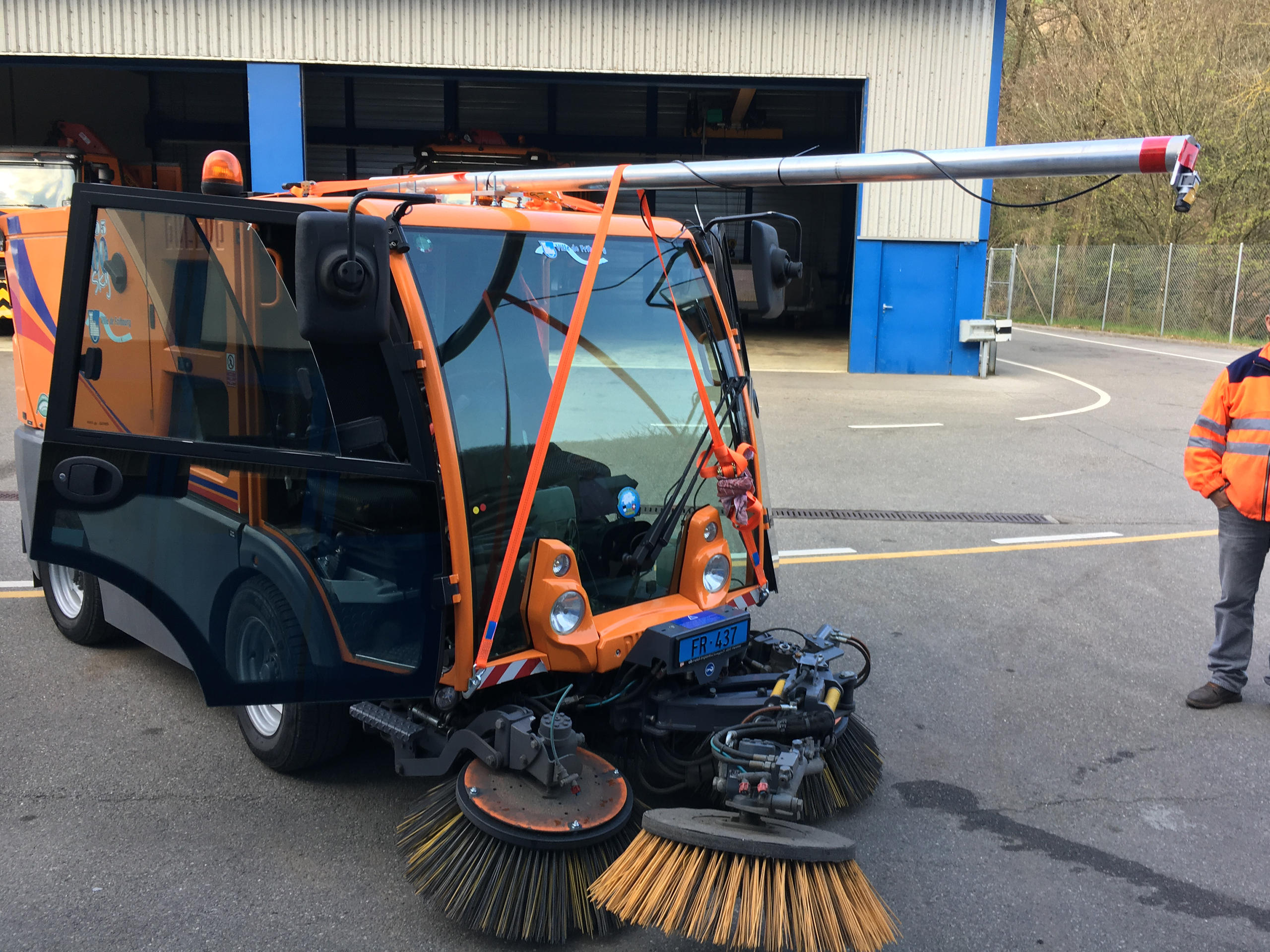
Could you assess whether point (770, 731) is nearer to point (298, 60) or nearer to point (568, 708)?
point (568, 708)

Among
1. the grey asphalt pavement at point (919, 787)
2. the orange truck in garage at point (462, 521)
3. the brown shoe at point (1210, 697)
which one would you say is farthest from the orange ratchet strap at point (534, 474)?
the brown shoe at point (1210, 697)

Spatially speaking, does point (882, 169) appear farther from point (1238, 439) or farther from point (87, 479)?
point (1238, 439)

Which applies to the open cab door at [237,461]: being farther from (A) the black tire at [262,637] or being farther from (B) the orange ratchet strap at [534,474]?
(B) the orange ratchet strap at [534,474]

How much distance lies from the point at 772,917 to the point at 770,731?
0.66 metres

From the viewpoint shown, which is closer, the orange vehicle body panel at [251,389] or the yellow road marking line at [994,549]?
the orange vehicle body panel at [251,389]

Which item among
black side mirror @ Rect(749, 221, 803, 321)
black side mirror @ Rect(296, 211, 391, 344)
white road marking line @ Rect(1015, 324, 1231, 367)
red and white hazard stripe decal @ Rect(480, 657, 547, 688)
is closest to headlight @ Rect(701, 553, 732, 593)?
red and white hazard stripe decal @ Rect(480, 657, 547, 688)

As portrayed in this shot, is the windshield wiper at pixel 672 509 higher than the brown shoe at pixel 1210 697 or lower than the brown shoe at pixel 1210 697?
higher

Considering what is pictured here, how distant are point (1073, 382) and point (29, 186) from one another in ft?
61.2

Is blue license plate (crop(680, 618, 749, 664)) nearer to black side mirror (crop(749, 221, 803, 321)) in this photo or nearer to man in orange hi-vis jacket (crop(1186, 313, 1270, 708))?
black side mirror (crop(749, 221, 803, 321))

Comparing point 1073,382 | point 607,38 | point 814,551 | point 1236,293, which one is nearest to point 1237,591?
point 814,551

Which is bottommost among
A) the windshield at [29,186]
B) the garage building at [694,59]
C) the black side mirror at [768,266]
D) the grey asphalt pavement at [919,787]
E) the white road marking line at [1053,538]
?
the grey asphalt pavement at [919,787]

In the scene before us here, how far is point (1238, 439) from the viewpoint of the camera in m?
5.12

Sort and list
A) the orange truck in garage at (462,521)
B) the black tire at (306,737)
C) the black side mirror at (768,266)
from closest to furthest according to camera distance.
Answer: the orange truck in garage at (462,521), the black tire at (306,737), the black side mirror at (768,266)

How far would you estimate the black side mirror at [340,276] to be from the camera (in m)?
2.99
